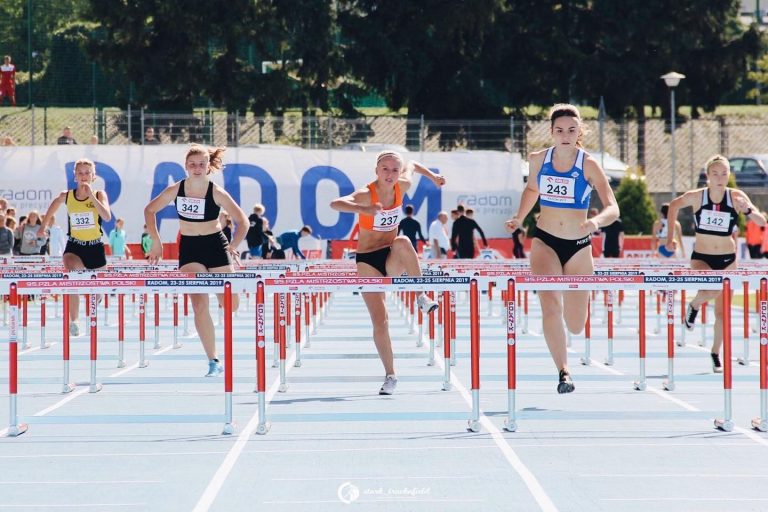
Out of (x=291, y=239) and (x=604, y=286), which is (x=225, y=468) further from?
(x=291, y=239)

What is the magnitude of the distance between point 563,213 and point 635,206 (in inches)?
1164

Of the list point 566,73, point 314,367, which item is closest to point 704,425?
point 314,367

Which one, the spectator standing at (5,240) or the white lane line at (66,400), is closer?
the white lane line at (66,400)

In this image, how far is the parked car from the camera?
138 feet

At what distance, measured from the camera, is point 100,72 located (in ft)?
163

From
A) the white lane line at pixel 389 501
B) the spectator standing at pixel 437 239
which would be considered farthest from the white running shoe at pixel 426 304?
the spectator standing at pixel 437 239

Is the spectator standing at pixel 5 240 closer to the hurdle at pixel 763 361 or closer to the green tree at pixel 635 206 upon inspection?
the hurdle at pixel 763 361

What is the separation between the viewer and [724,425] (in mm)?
9211

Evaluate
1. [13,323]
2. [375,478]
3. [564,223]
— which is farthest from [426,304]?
[375,478]

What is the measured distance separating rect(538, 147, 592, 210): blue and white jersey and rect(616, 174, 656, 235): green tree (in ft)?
95.7

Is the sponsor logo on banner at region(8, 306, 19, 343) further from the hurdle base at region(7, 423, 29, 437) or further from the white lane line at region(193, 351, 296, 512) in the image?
the white lane line at region(193, 351, 296, 512)

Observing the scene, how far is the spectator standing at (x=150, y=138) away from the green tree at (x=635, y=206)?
1203 cm

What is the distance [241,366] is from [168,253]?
19.3m

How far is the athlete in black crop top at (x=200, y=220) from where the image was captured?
11.8 meters
